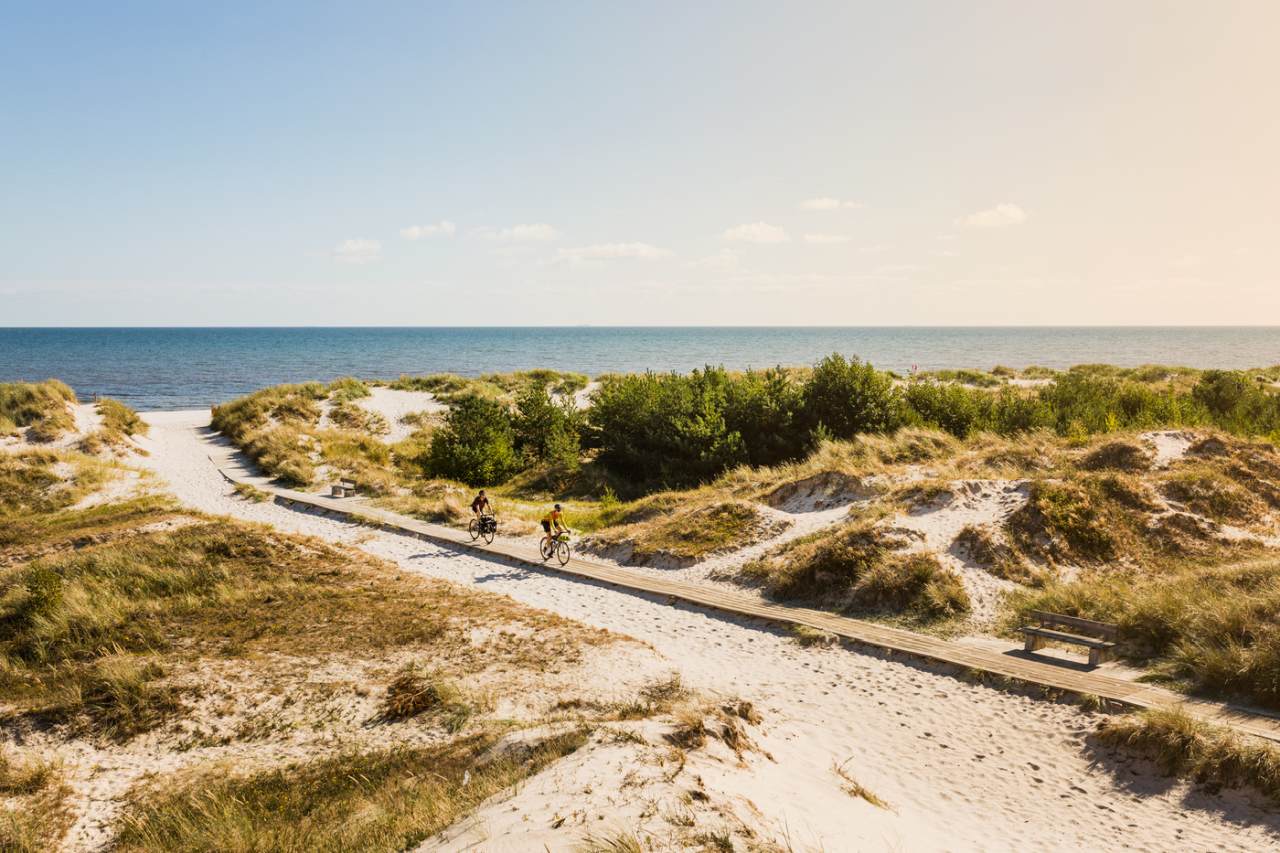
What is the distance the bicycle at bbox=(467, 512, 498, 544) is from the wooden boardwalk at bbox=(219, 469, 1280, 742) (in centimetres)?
24

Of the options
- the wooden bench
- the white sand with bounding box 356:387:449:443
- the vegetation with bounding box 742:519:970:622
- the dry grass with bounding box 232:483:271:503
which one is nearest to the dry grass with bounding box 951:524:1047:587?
the vegetation with bounding box 742:519:970:622

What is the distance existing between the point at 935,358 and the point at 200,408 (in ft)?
336

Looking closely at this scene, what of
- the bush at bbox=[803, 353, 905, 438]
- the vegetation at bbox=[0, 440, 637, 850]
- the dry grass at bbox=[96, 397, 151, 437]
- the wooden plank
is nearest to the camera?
the vegetation at bbox=[0, 440, 637, 850]

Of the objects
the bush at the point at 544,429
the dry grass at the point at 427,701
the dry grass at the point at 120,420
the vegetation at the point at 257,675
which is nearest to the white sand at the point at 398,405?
the bush at the point at 544,429

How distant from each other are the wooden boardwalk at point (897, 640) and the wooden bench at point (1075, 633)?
34 centimetres

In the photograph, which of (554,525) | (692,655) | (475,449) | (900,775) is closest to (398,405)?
(475,449)

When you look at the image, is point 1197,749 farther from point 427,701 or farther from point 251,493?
point 251,493

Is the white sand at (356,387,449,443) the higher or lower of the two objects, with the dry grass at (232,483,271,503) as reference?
higher

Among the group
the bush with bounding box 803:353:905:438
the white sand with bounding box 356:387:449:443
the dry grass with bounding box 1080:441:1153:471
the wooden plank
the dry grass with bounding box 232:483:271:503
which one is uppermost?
the bush with bounding box 803:353:905:438

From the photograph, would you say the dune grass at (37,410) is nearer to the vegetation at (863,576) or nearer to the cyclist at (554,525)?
the cyclist at (554,525)

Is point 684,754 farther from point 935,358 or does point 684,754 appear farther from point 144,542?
point 935,358

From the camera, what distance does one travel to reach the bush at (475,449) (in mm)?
30703

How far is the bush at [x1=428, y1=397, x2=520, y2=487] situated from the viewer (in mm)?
30703

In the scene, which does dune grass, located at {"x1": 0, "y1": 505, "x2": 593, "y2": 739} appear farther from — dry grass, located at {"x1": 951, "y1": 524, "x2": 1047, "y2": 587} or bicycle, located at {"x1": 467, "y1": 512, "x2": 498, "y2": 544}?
dry grass, located at {"x1": 951, "y1": 524, "x2": 1047, "y2": 587}
